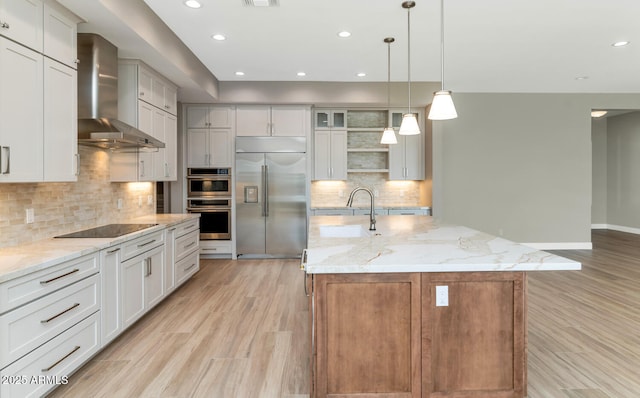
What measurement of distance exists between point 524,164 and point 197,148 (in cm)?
557

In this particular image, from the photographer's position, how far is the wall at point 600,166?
8.52 m

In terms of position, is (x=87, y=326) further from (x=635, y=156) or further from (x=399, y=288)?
(x=635, y=156)

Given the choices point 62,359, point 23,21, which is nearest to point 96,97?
point 23,21

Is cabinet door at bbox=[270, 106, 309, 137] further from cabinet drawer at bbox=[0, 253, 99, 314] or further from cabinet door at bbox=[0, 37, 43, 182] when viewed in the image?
cabinet drawer at bbox=[0, 253, 99, 314]

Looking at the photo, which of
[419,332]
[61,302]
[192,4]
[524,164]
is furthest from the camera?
[524,164]

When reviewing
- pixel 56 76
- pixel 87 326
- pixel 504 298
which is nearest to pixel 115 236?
pixel 87 326

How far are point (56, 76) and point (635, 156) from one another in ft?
34.1

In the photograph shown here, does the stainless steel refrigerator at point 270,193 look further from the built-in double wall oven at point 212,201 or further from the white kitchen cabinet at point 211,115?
the white kitchen cabinet at point 211,115

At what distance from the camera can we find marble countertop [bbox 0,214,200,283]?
6.03 feet

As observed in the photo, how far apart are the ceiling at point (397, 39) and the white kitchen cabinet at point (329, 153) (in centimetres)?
92

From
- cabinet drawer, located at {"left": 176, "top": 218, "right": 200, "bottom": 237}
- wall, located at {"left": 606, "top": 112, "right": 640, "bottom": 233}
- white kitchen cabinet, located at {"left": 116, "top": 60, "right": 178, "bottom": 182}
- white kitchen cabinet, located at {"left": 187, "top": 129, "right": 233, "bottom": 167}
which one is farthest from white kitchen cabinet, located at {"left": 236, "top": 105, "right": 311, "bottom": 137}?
wall, located at {"left": 606, "top": 112, "right": 640, "bottom": 233}

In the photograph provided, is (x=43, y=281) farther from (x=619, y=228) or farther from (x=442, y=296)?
(x=619, y=228)

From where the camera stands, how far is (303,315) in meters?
3.38

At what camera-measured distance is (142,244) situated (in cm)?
316
